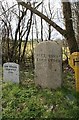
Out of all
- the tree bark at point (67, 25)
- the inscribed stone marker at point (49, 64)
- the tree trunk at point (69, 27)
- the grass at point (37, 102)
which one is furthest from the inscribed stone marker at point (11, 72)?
the tree trunk at point (69, 27)

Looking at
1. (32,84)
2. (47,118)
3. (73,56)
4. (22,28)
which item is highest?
(22,28)

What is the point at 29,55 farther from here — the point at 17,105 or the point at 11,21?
the point at 17,105

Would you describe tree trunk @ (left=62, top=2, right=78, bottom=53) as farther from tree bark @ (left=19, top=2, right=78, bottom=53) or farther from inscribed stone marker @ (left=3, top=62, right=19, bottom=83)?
inscribed stone marker @ (left=3, top=62, right=19, bottom=83)

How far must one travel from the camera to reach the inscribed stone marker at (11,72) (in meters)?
4.95

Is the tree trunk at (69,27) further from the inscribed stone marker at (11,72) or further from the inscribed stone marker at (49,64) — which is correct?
the inscribed stone marker at (11,72)

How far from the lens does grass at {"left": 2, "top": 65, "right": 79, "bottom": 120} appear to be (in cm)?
390

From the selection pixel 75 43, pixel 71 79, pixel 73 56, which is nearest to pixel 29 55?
pixel 75 43

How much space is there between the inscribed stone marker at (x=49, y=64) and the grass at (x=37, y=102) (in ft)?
0.44

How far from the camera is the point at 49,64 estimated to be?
4652 millimetres

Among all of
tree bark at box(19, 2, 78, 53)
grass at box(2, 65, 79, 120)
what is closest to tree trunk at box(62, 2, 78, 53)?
tree bark at box(19, 2, 78, 53)

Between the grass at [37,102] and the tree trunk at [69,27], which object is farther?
the tree trunk at [69,27]

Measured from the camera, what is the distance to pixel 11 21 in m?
7.20

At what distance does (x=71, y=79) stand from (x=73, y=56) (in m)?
0.80

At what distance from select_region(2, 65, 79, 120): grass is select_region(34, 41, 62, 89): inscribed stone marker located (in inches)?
5.2
